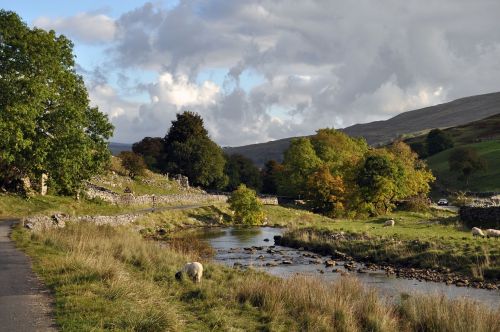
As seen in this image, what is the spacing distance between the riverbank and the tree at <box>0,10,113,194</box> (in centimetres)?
1965

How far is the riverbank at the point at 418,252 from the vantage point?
28.4m

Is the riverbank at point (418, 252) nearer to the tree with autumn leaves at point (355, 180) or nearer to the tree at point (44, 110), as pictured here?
the tree at point (44, 110)

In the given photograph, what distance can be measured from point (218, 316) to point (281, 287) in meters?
4.25

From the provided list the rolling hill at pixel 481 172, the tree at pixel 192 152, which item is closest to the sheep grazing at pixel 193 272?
the tree at pixel 192 152

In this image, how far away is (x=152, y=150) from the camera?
116812mm

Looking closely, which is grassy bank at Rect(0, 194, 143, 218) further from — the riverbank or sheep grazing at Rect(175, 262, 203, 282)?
sheep grazing at Rect(175, 262, 203, 282)

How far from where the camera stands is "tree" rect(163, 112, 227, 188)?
10344 cm

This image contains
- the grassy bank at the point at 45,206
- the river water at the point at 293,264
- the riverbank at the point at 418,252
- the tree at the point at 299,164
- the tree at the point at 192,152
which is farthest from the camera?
the tree at the point at 192,152

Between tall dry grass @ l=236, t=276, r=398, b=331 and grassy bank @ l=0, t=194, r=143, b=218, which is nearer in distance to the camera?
tall dry grass @ l=236, t=276, r=398, b=331

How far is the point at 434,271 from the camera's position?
30.2 m

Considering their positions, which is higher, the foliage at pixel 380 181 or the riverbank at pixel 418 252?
the foliage at pixel 380 181

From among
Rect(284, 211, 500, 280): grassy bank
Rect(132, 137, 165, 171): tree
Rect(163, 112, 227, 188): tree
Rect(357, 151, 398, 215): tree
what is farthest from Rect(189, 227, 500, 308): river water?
Rect(132, 137, 165, 171): tree

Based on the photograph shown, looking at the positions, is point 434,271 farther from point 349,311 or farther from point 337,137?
point 337,137

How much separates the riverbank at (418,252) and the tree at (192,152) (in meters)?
59.0
